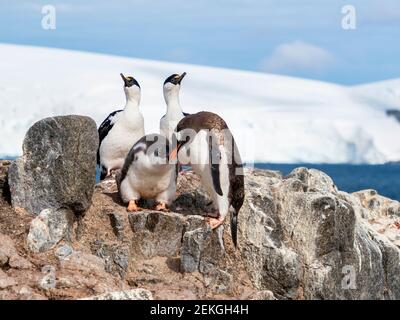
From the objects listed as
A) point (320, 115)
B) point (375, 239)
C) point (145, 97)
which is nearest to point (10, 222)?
point (375, 239)

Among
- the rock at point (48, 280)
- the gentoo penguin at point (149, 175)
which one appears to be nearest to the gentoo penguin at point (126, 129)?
the gentoo penguin at point (149, 175)

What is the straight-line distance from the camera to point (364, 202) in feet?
52.4

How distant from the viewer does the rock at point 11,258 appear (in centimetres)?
967

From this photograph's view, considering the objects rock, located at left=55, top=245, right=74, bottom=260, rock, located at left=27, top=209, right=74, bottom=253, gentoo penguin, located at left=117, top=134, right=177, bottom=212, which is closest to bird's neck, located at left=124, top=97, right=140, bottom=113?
gentoo penguin, located at left=117, top=134, right=177, bottom=212

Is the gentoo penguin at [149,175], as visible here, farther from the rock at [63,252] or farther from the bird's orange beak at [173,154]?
the rock at [63,252]

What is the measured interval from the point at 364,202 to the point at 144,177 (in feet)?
19.5

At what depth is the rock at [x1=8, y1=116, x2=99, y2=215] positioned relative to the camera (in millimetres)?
10547

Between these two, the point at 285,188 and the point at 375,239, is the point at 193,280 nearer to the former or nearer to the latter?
the point at 285,188

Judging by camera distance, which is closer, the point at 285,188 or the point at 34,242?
the point at 34,242

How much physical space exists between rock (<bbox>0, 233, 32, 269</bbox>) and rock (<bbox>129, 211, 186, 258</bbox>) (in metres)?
1.45

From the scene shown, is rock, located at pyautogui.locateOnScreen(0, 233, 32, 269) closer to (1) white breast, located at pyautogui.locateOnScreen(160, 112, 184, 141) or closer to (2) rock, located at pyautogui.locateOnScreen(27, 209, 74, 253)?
(2) rock, located at pyautogui.locateOnScreen(27, 209, 74, 253)

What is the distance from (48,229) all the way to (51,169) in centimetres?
71

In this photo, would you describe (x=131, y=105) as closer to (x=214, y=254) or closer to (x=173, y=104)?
(x=173, y=104)

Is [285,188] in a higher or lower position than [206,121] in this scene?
lower
